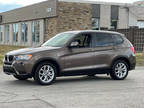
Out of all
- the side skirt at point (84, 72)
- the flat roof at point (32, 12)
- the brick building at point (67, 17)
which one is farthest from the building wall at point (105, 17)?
the side skirt at point (84, 72)

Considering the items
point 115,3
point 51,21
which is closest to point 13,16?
point 51,21

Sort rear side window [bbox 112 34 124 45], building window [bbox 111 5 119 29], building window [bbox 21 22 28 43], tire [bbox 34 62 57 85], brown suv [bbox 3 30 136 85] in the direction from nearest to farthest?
brown suv [bbox 3 30 136 85]
tire [bbox 34 62 57 85]
rear side window [bbox 112 34 124 45]
building window [bbox 111 5 119 29]
building window [bbox 21 22 28 43]

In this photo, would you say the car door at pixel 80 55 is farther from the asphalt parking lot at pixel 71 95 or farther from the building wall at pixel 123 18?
the building wall at pixel 123 18

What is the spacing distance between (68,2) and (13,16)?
15.5 meters

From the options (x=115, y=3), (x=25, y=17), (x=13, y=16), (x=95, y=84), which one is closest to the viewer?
(x=95, y=84)

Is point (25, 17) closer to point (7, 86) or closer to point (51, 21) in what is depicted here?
point (51, 21)

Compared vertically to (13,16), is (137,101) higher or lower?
lower

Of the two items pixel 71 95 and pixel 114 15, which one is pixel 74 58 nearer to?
pixel 71 95

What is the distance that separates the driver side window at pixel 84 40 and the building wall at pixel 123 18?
883 inches

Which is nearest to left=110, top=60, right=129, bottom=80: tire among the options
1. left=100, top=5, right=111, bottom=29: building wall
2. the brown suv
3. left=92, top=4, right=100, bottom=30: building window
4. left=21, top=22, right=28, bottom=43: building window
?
the brown suv

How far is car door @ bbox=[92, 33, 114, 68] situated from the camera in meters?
9.60

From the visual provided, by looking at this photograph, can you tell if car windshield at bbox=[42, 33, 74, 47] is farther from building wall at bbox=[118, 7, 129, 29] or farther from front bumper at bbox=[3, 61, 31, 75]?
building wall at bbox=[118, 7, 129, 29]

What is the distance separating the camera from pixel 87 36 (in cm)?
965

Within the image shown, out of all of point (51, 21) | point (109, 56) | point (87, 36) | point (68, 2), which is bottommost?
point (109, 56)
